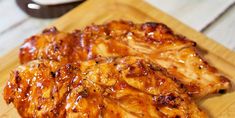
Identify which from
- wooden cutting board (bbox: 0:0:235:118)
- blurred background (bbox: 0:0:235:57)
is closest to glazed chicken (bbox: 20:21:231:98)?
wooden cutting board (bbox: 0:0:235:118)

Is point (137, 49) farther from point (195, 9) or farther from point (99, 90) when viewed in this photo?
point (195, 9)

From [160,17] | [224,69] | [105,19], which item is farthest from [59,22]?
[224,69]

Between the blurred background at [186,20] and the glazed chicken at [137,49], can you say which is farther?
the blurred background at [186,20]

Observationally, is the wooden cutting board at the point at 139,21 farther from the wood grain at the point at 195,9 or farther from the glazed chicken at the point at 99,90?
the wood grain at the point at 195,9

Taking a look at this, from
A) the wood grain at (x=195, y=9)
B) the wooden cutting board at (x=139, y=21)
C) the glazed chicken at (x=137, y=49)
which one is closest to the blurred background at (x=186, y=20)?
the wood grain at (x=195, y=9)

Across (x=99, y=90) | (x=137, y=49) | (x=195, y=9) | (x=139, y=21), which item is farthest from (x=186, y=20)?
(x=99, y=90)
